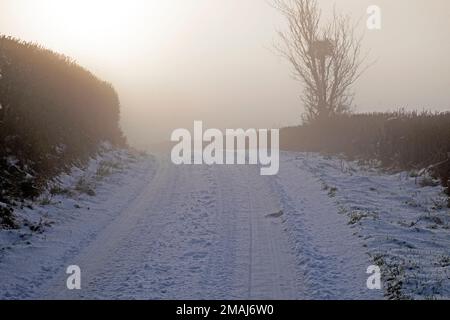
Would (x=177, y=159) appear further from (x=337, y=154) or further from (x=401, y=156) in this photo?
(x=401, y=156)

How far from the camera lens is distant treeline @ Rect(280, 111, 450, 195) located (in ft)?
47.9

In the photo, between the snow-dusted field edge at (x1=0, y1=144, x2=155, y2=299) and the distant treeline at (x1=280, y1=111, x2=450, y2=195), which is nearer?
the snow-dusted field edge at (x1=0, y1=144, x2=155, y2=299)

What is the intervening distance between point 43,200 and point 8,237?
2.25m

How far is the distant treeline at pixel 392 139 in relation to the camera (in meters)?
14.6

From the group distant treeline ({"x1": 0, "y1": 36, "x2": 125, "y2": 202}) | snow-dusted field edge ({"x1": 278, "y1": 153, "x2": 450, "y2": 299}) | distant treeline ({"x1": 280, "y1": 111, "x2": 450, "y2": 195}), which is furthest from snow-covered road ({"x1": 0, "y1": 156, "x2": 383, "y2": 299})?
distant treeline ({"x1": 280, "y1": 111, "x2": 450, "y2": 195})

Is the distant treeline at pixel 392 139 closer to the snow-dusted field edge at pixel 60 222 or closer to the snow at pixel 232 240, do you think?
the snow at pixel 232 240

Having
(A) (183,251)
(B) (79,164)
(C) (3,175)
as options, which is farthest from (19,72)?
(A) (183,251)

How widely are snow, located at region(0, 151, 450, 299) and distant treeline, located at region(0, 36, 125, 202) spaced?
0.79 meters

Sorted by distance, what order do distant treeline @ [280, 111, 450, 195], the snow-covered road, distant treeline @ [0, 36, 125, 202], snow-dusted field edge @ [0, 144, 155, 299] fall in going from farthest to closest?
distant treeline @ [280, 111, 450, 195] < distant treeline @ [0, 36, 125, 202] < snow-dusted field edge @ [0, 144, 155, 299] < the snow-covered road

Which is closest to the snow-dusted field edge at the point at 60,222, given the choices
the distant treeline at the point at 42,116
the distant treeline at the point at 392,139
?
the distant treeline at the point at 42,116

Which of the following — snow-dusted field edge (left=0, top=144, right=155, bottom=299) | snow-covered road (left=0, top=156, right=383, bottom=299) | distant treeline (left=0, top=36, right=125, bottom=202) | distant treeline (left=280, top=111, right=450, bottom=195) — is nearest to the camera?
snow-covered road (left=0, top=156, right=383, bottom=299)

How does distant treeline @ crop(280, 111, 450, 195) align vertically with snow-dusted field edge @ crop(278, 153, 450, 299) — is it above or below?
above

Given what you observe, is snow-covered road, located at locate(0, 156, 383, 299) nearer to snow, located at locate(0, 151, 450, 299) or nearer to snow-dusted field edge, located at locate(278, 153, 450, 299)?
snow, located at locate(0, 151, 450, 299)

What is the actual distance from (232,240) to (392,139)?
1044cm
